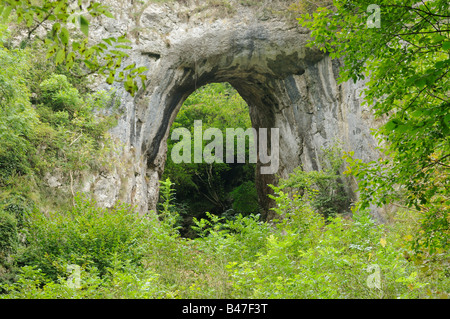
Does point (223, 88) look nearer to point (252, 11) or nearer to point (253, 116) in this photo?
point (253, 116)

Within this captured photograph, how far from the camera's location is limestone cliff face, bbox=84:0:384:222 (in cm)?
1154

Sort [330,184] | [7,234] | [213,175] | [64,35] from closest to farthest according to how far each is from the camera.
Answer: [64,35] < [7,234] < [330,184] < [213,175]

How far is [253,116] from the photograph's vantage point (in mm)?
17125

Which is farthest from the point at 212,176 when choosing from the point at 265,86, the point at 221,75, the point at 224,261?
the point at 224,261

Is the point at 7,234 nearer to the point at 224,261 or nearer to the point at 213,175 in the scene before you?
the point at 224,261

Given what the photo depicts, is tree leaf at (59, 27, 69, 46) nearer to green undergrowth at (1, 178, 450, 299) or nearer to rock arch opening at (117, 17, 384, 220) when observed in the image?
green undergrowth at (1, 178, 450, 299)

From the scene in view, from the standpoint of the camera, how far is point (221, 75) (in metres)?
14.1

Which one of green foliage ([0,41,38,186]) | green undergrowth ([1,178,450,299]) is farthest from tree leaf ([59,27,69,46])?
green foliage ([0,41,38,186])

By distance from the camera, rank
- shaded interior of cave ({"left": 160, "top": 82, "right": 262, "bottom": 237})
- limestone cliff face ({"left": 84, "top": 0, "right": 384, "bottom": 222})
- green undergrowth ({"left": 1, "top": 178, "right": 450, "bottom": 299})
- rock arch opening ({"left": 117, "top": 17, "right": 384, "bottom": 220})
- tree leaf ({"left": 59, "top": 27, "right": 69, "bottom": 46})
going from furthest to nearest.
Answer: shaded interior of cave ({"left": 160, "top": 82, "right": 262, "bottom": 237})
rock arch opening ({"left": 117, "top": 17, "right": 384, "bottom": 220})
limestone cliff face ({"left": 84, "top": 0, "right": 384, "bottom": 222})
green undergrowth ({"left": 1, "top": 178, "right": 450, "bottom": 299})
tree leaf ({"left": 59, "top": 27, "right": 69, "bottom": 46})

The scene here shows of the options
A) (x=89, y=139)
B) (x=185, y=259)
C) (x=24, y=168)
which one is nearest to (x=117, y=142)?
(x=89, y=139)

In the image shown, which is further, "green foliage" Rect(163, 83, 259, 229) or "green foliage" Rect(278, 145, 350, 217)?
"green foliage" Rect(163, 83, 259, 229)

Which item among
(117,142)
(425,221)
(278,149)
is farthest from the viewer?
(278,149)

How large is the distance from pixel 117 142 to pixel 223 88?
16765 millimetres

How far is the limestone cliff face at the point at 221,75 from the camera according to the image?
37.9ft
